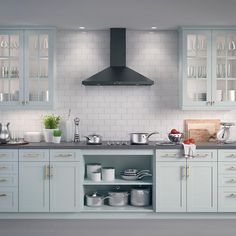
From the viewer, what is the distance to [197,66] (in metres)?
6.35

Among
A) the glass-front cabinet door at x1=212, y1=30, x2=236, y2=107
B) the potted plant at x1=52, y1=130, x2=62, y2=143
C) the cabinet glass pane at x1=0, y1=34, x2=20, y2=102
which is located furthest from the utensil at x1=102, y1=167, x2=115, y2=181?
the glass-front cabinet door at x1=212, y1=30, x2=236, y2=107

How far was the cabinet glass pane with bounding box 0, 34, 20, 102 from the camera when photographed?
6.32 meters

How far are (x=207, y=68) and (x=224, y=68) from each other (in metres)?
0.26

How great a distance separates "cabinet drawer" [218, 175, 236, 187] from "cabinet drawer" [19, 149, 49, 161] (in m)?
2.28

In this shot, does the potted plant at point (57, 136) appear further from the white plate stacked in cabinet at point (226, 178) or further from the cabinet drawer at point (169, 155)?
the white plate stacked in cabinet at point (226, 178)

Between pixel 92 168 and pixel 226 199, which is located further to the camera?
pixel 92 168

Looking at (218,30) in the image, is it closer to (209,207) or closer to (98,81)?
(98,81)

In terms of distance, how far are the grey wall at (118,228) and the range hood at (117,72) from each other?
6.07ft

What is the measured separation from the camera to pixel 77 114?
21.9 feet

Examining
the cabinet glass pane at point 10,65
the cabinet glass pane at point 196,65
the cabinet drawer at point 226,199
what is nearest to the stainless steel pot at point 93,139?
the cabinet glass pane at point 10,65

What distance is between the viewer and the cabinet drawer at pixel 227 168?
589cm

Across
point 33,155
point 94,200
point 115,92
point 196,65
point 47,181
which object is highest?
point 196,65

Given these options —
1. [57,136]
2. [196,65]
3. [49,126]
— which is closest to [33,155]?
[57,136]

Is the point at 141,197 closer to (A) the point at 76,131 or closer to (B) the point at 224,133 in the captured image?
(A) the point at 76,131
